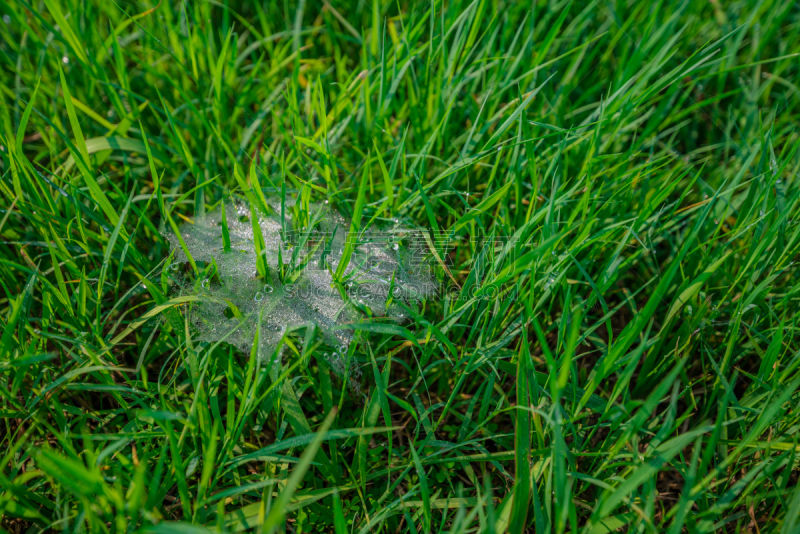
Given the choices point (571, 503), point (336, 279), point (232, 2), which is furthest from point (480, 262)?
point (232, 2)

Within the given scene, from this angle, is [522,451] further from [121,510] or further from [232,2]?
[232,2]

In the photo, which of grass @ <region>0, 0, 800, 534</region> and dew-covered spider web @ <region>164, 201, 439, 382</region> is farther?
dew-covered spider web @ <region>164, 201, 439, 382</region>

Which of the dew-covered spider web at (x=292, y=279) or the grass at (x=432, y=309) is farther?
the dew-covered spider web at (x=292, y=279)

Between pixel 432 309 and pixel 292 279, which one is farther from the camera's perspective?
pixel 432 309
